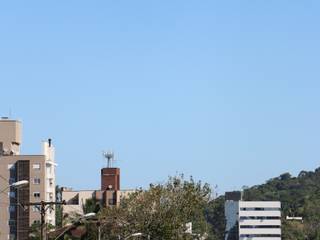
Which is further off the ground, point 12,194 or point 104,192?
point 104,192

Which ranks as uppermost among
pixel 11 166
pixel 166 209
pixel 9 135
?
pixel 9 135

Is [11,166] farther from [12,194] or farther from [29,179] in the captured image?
[12,194]

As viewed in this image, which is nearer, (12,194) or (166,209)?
(166,209)

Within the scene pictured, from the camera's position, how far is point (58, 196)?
180250mm

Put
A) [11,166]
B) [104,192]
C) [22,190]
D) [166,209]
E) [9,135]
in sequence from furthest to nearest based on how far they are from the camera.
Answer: [104,192] → [9,135] → [11,166] → [22,190] → [166,209]

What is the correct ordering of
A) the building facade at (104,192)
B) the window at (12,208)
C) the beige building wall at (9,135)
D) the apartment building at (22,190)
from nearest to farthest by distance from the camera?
the apartment building at (22,190)
the window at (12,208)
the beige building wall at (9,135)
the building facade at (104,192)

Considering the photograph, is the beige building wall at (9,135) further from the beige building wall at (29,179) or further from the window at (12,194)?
the window at (12,194)

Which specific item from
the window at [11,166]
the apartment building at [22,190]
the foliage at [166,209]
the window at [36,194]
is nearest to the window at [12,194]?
the apartment building at [22,190]

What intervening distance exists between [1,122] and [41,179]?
38.1 feet

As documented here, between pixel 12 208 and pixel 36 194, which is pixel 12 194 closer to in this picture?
pixel 12 208

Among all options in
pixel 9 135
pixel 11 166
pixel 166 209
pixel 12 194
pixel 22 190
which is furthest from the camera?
pixel 9 135

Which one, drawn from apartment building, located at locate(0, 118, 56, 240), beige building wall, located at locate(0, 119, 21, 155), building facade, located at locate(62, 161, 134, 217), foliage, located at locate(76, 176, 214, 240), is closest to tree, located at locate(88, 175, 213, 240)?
foliage, located at locate(76, 176, 214, 240)

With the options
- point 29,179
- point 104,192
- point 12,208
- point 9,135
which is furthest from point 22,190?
point 104,192

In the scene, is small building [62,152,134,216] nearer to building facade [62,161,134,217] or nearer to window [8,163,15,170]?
building facade [62,161,134,217]
